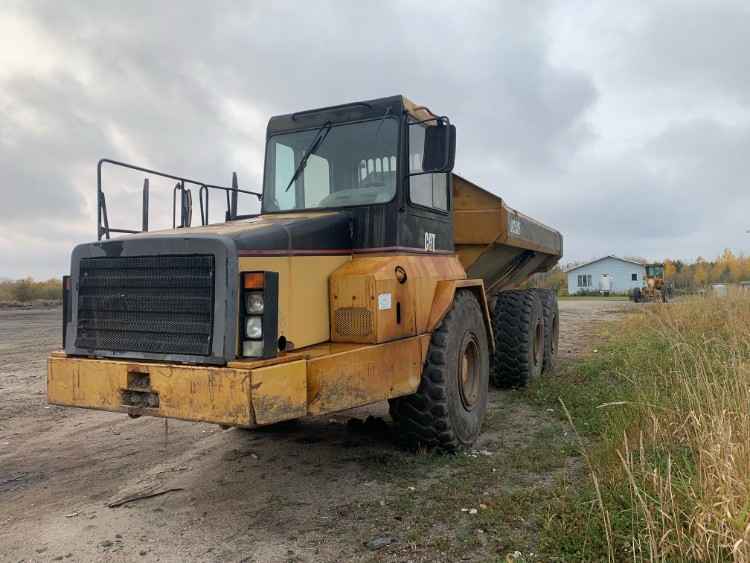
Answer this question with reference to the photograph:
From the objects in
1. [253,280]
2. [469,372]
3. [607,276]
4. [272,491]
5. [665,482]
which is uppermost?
[607,276]

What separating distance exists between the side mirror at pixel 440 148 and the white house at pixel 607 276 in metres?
53.9

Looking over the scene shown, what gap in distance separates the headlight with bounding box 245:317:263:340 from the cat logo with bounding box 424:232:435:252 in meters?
1.93

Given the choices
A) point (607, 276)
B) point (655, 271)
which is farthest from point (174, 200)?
point (607, 276)

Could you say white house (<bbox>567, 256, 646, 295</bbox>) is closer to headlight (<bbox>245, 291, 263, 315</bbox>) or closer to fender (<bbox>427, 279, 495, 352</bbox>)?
fender (<bbox>427, 279, 495, 352</bbox>)

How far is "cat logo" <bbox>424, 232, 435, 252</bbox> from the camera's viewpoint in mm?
4870

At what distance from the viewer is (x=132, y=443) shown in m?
5.39

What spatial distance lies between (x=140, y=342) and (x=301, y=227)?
49.8 inches

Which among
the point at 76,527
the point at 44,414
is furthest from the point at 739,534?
the point at 44,414

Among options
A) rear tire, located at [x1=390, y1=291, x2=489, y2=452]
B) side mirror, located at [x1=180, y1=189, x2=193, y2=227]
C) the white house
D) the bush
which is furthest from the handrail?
the white house

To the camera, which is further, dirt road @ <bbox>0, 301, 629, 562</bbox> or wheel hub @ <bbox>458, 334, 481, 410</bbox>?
wheel hub @ <bbox>458, 334, 481, 410</bbox>

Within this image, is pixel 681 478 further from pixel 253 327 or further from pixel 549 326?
pixel 549 326

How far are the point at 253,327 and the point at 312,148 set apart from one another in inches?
78.9

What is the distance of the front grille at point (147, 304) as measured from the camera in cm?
342

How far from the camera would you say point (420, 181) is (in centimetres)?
479
